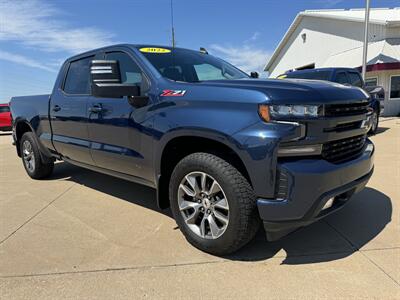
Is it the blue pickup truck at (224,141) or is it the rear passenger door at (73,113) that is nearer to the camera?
the blue pickup truck at (224,141)

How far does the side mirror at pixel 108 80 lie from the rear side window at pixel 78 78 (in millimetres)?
1181

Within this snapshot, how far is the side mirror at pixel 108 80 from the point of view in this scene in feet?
10.5

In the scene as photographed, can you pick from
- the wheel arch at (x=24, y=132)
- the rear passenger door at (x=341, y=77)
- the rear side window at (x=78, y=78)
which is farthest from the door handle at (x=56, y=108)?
the rear passenger door at (x=341, y=77)

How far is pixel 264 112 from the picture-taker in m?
2.52

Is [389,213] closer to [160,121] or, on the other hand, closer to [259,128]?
[259,128]

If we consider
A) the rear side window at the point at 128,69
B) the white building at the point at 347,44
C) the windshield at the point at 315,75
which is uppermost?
the white building at the point at 347,44

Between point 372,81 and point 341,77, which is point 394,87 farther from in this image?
point 341,77

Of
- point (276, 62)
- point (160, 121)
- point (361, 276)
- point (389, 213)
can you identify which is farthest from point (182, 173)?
point (276, 62)

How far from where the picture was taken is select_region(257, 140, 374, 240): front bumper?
2460mm

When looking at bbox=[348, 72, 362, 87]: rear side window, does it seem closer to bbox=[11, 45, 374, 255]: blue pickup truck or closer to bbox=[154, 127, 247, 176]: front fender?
bbox=[11, 45, 374, 255]: blue pickup truck

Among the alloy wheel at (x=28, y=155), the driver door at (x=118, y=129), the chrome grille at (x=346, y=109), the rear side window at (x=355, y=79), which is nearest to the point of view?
the chrome grille at (x=346, y=109)

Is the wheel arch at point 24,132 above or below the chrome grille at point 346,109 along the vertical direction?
below

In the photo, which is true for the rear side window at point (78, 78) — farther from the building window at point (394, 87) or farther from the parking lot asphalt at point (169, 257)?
the building window at point (394, 87)

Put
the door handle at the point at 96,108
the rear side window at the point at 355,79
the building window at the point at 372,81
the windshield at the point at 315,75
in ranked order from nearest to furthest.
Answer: the door handle at the point at 96,108, the windshield at the point at 315,75, the rear side window at the point at 355,79, the building window at the point at 372,81
